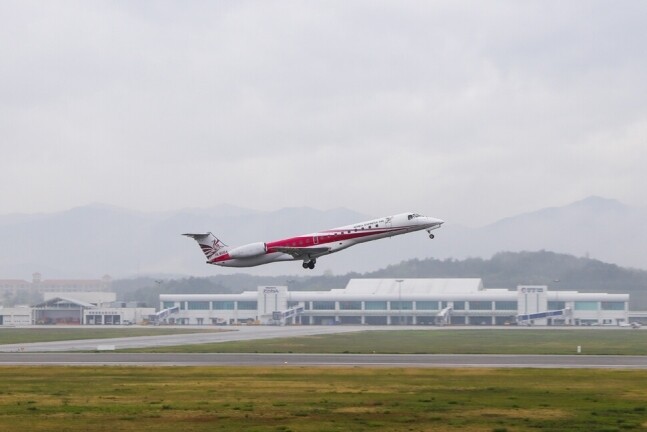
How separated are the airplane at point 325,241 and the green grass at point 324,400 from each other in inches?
336

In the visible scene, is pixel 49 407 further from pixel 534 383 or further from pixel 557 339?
pixel 557 339

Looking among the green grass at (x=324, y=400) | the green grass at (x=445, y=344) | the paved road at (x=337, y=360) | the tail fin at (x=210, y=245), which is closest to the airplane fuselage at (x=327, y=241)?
the tail fin at (x=210, y=245)

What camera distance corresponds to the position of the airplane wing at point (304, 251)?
71500 millimetres

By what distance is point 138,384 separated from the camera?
64.1m

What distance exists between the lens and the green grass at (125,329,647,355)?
102 meters

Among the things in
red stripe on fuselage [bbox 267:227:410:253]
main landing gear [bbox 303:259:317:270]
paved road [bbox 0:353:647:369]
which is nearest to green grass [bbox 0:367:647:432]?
paved road [bbox 0:353:647:369]

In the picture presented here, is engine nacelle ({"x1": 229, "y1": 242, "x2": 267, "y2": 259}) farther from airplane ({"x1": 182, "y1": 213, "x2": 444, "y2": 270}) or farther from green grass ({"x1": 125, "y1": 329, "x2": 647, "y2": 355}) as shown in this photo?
green grass ({"x1": 125, "y1": 329, "x2": 647, "y2": 355})

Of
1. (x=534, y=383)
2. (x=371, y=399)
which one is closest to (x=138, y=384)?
(x=371, y=399)

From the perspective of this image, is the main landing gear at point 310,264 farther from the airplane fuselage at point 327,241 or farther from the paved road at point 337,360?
the paved road at point 337,360

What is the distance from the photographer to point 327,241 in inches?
2832

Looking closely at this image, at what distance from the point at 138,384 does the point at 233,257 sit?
14024 mm

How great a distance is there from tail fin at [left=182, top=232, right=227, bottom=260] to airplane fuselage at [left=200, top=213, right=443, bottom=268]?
2775 mm

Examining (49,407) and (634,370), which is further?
(634,370)

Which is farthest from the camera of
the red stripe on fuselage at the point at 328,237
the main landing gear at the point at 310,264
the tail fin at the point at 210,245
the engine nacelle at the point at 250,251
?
the tail fin at the point at 210,245
